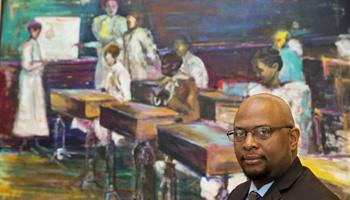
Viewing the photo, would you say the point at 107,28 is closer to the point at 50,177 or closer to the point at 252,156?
the point at 50,177

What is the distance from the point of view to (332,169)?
262cm

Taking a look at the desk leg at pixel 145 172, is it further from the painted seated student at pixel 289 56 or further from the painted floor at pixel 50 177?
the painted seated student at pixel 289 56

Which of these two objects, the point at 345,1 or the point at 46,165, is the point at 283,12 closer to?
the point at 345,1

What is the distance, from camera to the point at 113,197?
2773 mm

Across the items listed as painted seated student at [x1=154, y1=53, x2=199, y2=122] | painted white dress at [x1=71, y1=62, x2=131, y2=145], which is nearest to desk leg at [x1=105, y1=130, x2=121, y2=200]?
painted white dress at [x1=71, y1=62, x2=131, y2=145]

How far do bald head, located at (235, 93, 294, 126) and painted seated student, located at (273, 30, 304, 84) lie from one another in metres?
1.37

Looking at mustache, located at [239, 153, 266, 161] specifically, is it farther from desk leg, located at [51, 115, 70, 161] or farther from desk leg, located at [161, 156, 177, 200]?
desk leg, located at [51, 115, 70, 161]

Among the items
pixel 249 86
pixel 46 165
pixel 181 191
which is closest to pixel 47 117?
pixel 46 165

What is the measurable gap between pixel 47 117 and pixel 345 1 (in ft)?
7.15

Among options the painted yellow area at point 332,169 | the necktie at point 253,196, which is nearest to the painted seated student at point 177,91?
the painted yellow area at point 332,169

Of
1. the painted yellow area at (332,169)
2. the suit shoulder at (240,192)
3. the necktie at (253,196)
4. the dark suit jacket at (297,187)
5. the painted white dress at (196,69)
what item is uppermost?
the painted white dress at (196,69)

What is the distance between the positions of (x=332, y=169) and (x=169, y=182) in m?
1.02

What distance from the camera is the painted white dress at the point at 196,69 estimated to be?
2.87 m

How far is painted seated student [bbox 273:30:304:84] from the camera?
9.16 feet
